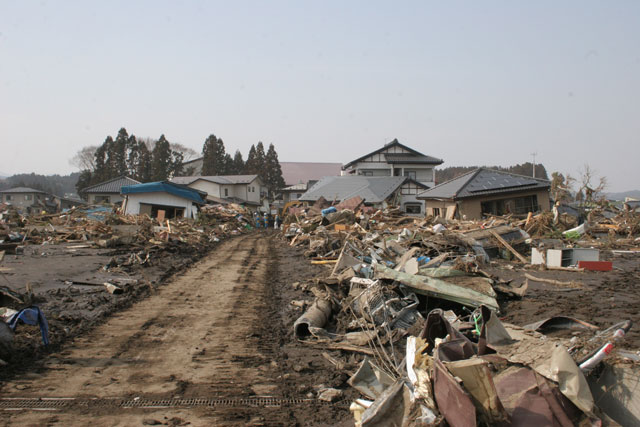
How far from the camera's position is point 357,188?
1513 inches

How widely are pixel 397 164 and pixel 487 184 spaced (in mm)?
22222

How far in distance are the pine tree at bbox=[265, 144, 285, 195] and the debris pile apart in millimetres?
51706

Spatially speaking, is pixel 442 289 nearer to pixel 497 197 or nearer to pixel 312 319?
pixel 312 319

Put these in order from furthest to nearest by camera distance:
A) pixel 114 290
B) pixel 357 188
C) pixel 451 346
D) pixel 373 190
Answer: pixel 357 188 < pixel 373 190 < pixel 114 290 < pixel 451 346

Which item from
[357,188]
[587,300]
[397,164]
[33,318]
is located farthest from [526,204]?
[33,318]

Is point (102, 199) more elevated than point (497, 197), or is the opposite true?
point (497, 197)

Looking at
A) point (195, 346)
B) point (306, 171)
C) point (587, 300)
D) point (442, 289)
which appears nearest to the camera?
point (195, 346)

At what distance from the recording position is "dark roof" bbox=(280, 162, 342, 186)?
76.9 m

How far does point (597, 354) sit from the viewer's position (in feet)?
12.1

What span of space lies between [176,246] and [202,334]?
38.0 feet

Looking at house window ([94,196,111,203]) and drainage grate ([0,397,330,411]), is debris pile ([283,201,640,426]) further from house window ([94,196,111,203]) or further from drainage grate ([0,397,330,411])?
house window ([94,196,111,203])

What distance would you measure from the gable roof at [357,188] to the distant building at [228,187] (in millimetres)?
12431

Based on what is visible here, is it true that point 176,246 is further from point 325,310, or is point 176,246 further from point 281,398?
point 281,398

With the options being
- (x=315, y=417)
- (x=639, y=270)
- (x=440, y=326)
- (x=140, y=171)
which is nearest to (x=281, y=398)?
(x=315, y=417)
